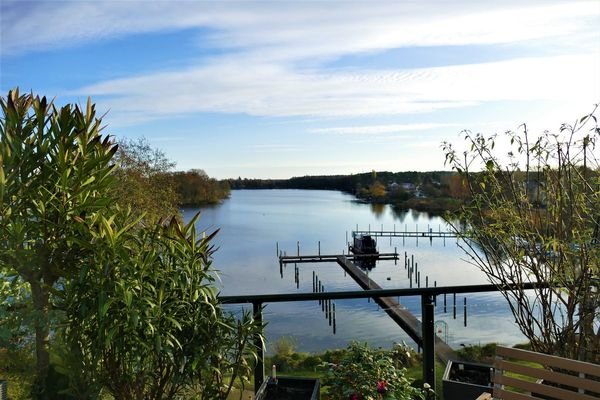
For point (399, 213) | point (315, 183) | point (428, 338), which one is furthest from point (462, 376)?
point (315, 183)

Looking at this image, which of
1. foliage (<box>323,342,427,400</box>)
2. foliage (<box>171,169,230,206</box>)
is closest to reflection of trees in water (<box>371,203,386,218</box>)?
foliage (<box>171,169,230,206</box>)

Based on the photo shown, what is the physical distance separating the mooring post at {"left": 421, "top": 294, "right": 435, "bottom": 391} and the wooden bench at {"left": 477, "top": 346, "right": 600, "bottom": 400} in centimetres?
65

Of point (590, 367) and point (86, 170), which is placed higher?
point (86, 170)

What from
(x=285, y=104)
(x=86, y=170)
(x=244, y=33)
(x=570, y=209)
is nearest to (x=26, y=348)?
(x=86, y=170)

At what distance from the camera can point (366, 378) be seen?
82.2 inches

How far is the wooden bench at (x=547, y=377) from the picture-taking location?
Result: 1.59 meters

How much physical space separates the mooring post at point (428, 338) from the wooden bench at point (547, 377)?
2.14 ft

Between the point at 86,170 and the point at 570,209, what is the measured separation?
7.42 ft

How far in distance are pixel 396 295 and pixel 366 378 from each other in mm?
508

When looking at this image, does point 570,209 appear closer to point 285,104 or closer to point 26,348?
point 26,348

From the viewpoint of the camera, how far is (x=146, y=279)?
1936 millimetres

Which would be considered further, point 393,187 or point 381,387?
point 393,187

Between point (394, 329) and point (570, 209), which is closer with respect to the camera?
point (570, 209)

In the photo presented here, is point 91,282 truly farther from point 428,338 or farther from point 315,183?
point 315,183
